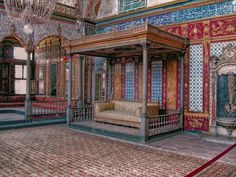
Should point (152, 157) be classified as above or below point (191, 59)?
below

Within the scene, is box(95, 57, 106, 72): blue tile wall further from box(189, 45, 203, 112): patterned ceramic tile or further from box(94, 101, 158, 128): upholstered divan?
box(189, 45, 203, 112): patterned ceramic tile

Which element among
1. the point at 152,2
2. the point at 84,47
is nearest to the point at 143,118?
the point at 84,47

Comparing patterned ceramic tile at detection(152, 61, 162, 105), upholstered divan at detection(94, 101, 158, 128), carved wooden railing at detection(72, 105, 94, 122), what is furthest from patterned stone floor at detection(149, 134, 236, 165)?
carved wooden railing at detection(72, 105, 94, 122)

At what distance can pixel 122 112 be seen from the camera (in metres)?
8.19

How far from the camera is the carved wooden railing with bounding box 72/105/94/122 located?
28.8ft

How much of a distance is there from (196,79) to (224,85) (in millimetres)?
830

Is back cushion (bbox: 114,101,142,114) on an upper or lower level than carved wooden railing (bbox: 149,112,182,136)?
upper

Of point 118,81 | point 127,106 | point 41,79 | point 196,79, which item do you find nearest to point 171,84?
point 196,79

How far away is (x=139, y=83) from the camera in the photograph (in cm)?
881

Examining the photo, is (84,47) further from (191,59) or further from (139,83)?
(191,59)

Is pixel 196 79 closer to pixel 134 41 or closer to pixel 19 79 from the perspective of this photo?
pixel 134 41

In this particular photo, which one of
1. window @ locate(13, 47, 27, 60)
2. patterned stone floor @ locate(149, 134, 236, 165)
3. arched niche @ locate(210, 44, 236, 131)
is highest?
window @ locate(13, 47, 27, 60)

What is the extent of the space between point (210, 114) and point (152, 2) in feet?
14.4

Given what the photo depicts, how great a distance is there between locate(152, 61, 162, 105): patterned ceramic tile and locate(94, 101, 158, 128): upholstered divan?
0.65 meters
